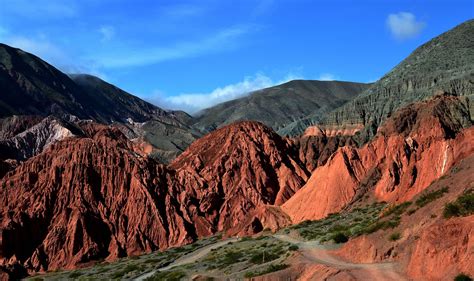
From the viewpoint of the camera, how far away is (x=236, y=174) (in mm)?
92625

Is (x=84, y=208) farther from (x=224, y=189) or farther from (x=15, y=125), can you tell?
(x=15, y=125)

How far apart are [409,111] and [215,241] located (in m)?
32.5

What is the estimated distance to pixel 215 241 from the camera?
7538 cm

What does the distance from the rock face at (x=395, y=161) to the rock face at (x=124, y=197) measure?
6141mm

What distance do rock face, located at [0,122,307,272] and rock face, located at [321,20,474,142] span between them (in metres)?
27.1

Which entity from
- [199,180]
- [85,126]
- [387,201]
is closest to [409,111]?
[387,201]

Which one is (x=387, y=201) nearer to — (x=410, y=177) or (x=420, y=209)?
(x=410, y=177)

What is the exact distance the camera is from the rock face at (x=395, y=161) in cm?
6456

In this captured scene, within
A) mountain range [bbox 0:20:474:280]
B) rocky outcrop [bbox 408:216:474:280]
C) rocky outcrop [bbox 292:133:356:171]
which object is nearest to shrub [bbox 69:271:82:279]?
mountain range [bbox 0:20:474:280]

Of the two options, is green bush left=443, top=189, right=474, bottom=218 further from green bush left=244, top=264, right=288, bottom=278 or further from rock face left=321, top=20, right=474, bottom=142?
rock face left=321, top=20, right=474, bottom=142

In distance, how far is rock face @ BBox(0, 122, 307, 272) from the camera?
78062mm

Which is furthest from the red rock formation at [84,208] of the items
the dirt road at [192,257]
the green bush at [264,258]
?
the green bush at [264,258]

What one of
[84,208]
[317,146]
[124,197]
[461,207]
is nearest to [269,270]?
[461,207]

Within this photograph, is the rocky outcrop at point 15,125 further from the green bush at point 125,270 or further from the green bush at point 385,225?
the green bush at point 385,225
